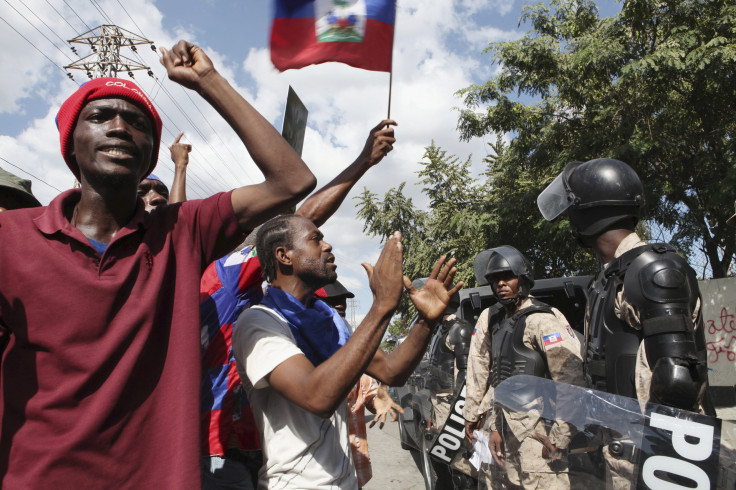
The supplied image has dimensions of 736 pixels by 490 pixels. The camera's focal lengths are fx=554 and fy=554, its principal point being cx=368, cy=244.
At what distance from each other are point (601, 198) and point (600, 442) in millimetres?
1576

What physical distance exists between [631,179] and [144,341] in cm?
261

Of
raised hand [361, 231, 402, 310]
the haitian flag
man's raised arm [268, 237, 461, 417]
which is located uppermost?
the haitian flag

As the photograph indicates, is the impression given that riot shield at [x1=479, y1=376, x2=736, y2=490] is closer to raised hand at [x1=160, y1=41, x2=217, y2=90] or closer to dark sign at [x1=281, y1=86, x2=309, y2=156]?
raised hand at [x1=160, y1=41, x2=217, y2=90]

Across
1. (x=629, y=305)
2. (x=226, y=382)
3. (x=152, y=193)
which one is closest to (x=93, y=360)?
(x=226, y=382)

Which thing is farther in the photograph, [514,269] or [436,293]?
[514,269]

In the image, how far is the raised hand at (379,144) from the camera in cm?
258

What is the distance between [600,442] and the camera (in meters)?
1.78

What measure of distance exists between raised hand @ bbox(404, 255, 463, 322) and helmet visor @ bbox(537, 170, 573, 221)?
1.37 metres

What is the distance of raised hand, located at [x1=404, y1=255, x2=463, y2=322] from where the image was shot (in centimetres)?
205

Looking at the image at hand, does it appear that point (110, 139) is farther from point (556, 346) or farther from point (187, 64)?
point (556, 346)

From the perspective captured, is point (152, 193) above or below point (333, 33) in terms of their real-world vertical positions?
below

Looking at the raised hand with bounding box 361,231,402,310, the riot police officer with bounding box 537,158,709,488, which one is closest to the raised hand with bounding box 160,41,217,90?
the raised hand with bounding box 361,231,402,310

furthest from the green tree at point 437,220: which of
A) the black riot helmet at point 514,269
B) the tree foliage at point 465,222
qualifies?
the black riot helmet at point 514,269

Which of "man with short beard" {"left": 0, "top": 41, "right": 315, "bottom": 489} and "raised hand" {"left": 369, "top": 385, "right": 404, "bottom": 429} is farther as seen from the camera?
"raised hand" {"left": 369, "top": 385, "right": 404, "bottom": 429}
